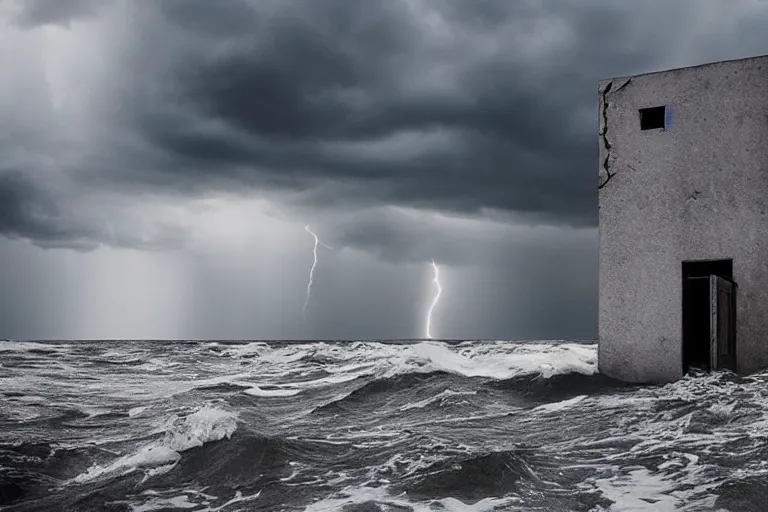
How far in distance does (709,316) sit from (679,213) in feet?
4.51

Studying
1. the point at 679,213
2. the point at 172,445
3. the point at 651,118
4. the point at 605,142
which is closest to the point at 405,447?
the point at 172,445

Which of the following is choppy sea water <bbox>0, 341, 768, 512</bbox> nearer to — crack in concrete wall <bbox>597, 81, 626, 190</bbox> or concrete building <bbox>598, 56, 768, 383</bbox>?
concrete building <bbox>598, 56, 768, 383</bbox>

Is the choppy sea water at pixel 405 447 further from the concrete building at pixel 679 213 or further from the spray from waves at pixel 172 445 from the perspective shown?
the concrete building at pixel 679 213

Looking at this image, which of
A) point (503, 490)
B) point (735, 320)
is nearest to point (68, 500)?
point (503, 490)

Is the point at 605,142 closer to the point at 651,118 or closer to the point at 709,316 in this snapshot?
the point at 651,118

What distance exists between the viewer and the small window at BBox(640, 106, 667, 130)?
9.61 m

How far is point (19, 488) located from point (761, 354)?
8.14 meters

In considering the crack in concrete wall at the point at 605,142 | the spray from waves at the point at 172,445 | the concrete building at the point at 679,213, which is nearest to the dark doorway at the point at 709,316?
the concrete building at the point at 679,213

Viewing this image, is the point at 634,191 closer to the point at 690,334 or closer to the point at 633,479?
the point at 690,334

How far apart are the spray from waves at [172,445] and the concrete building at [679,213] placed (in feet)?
16.7

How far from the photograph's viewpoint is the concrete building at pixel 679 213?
8.84m

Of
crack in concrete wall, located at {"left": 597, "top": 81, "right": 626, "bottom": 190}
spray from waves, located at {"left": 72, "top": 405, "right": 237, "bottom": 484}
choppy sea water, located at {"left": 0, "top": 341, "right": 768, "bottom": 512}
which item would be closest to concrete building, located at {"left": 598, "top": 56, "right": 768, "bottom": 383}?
crack in concrete wall, located at {"left": 597, "top": 81, "right": 626, "bottom": 190}

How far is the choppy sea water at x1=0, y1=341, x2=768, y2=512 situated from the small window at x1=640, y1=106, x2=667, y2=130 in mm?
3389

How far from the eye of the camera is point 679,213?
363 inches
